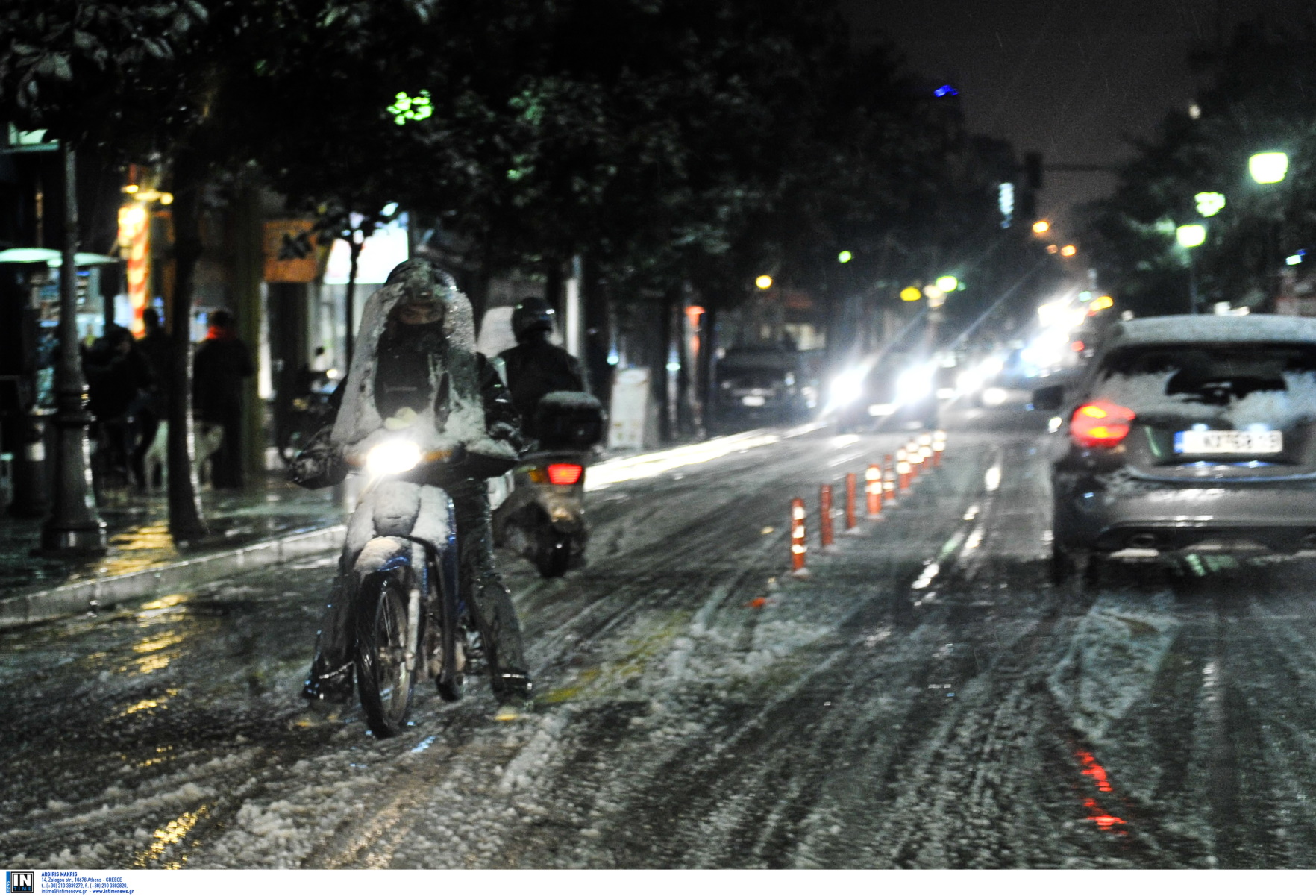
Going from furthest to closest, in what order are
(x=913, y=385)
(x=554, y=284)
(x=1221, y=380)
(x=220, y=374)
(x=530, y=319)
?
1. (x=913, y=385)
2. (x=554, y=284)
3. (x=220, y=374)
4. (x=530, y=319)
5. (x=1221, y=380)

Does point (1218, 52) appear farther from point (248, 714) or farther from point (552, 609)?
point (248, 714)

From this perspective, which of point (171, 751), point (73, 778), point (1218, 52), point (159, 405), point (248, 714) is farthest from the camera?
point (1218, 52)

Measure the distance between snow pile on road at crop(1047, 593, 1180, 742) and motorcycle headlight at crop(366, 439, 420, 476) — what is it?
2655 mm

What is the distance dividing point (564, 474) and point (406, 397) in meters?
5.21

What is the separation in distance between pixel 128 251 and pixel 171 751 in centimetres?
1722

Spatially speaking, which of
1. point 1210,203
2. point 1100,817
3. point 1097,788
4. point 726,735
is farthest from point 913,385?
point 1100,817

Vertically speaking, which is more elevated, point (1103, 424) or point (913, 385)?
point (1103, 424)

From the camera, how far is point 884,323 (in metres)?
98.8

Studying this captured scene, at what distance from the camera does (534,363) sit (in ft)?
39.6

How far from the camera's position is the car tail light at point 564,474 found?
40.0 ft

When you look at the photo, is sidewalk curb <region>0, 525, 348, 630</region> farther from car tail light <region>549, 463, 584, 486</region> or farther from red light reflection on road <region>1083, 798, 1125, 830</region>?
red light reflection on road <region>1083, 798, 1125, 830</region>

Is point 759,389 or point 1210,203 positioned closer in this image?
point 1210,203

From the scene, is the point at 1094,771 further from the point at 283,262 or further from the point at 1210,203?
the point at 1210,203

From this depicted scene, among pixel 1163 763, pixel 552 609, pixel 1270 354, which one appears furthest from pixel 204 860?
pixel 1270 354
